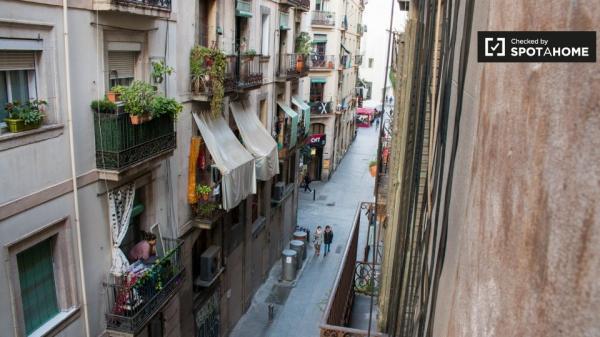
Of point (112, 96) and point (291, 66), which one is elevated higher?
point (291, 66)

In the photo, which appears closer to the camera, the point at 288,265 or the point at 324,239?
the point at 288,265

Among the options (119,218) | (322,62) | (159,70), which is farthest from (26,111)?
(322,62)

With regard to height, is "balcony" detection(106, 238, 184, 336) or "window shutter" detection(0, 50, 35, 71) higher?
"window shutter" detection(0, 50, 35, 71)

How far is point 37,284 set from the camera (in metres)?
9.07

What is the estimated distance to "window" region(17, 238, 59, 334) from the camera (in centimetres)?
875

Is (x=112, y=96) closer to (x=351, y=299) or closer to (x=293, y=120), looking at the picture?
(x=351, y=299)

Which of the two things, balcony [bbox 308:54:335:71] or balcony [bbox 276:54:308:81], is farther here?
balcony [bbox 308:54:335:71]

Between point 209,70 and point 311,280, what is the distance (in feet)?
40.0

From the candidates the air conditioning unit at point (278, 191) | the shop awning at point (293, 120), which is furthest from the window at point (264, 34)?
the air conditioning unit at point (278, 191)

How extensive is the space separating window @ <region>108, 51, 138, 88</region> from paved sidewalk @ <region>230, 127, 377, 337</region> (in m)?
10.9

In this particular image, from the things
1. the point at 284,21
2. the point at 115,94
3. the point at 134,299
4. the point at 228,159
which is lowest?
the point at 134,299

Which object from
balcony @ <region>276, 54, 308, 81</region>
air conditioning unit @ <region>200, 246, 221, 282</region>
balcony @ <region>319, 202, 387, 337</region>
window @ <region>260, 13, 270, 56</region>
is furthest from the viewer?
balcony @ <region>276, 54, 308, 81</region>

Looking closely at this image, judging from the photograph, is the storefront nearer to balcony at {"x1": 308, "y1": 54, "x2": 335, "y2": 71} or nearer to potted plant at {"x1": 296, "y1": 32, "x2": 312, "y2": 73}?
balcony at {"x1": 308, "y1": 54, "x2": 335, "y2": 71}

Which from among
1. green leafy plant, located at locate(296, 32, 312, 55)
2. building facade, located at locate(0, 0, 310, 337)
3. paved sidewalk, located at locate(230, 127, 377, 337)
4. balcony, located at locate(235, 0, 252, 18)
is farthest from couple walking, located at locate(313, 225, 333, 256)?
balcony, located at locate(235, 0, 252, 18)
